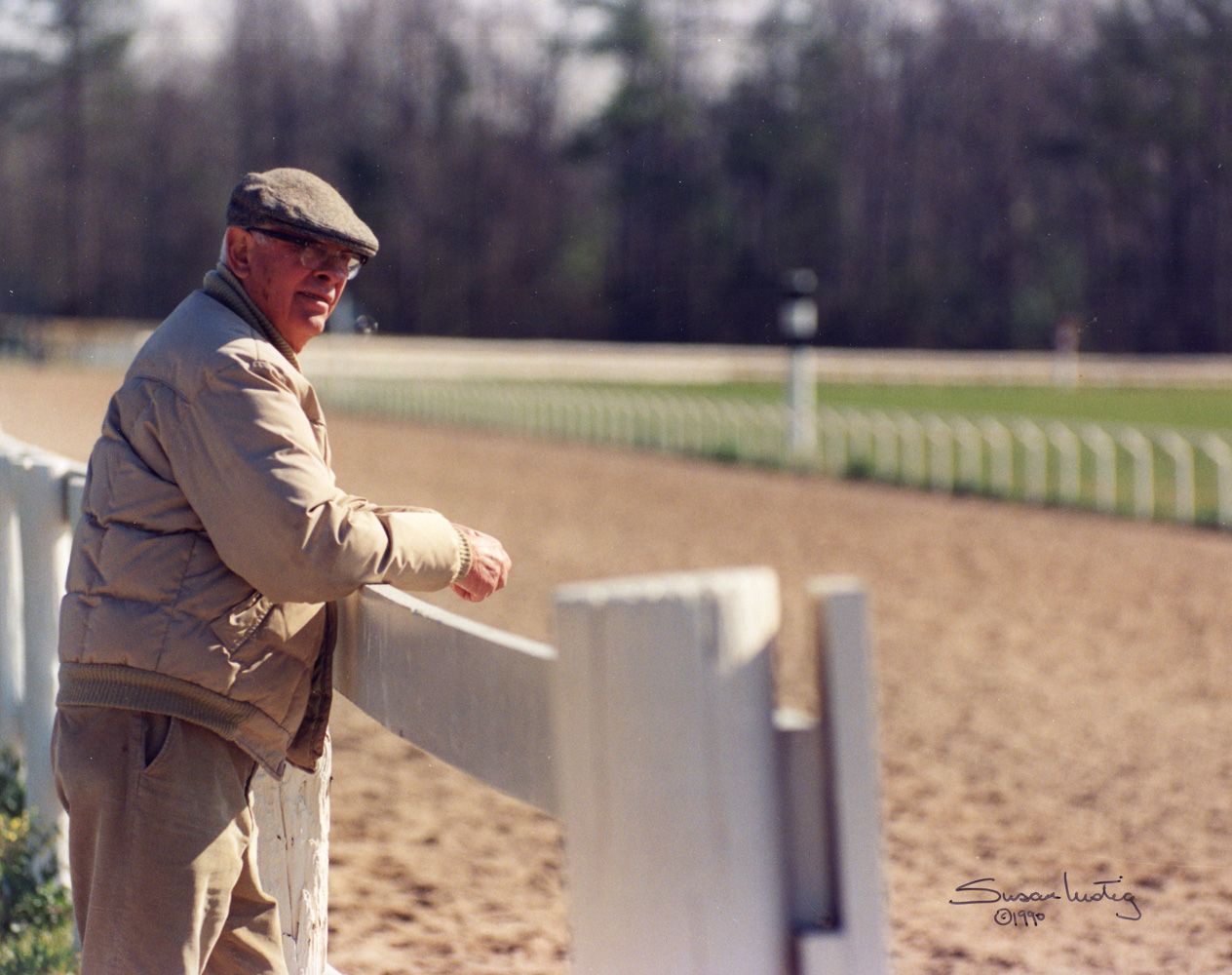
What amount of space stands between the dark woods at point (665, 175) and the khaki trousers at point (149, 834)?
4396 centimetres

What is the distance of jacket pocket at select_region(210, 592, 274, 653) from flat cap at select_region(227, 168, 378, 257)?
20.6 inches

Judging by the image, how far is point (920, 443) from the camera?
52.1 feet

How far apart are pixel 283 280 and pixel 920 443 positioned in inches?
554

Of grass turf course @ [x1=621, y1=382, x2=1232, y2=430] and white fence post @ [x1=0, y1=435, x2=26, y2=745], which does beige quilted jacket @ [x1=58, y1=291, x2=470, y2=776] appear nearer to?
white fence post @ [x1=0, y1=435, x2=26, y2=745]

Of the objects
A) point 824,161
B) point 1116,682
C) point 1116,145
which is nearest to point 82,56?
point 824,161

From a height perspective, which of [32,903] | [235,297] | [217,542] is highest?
[235,297]

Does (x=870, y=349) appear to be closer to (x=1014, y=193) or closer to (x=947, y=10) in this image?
(x=1014, y=193)

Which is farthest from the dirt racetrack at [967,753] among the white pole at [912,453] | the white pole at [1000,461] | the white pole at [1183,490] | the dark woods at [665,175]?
the dark woods at [665,175]

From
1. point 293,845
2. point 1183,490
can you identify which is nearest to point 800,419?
point 1183,490

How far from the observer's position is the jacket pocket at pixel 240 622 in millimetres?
2123

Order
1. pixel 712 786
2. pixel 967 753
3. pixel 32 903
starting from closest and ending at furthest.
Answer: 1. pixel 712 786
2. pixel 32 903
3. pixel 967 753

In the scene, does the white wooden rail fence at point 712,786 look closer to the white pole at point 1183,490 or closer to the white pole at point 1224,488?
the white pole at point 1224,488

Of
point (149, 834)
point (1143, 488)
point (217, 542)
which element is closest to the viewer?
point (217, 542)

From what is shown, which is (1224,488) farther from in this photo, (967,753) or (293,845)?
(293,845)
